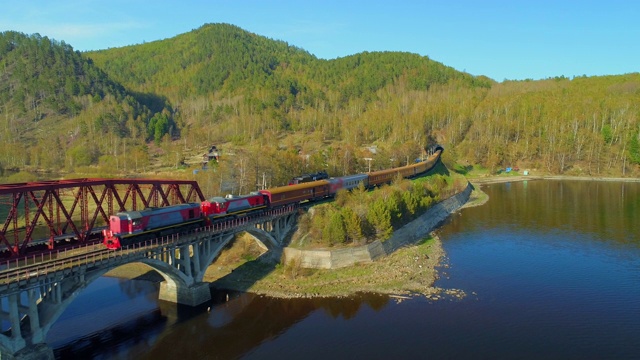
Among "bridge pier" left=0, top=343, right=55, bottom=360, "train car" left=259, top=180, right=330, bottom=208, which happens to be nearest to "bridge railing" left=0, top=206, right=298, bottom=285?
"bridge pier" left=0, top=343, right=55, bottom=360

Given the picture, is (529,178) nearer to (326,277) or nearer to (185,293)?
(326,277)

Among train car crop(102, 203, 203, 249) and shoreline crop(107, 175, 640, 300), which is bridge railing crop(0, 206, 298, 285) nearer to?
train car crop(102, 203, 203, 249)

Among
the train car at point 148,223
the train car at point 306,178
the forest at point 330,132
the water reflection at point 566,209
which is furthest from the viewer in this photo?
the forest at point 330,132

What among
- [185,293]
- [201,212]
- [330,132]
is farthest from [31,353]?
[330,132]

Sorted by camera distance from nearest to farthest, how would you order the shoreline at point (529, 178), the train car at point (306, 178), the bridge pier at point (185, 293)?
the bridge pier at point (185, 293), the train car at point (306, 178), the shoreline at point (529, 178)

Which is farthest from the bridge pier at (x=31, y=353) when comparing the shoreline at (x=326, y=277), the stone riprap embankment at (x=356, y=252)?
the stone riprap embankment at (x=356, y=252)

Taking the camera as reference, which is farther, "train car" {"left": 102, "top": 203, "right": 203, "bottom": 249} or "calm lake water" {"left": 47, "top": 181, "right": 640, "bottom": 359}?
"train car" {"left": 102, "top": 203, "right": 203, "bottom": 249}

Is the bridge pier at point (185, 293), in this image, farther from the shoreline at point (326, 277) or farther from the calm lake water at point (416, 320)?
the shoreline at point (326, 277)
